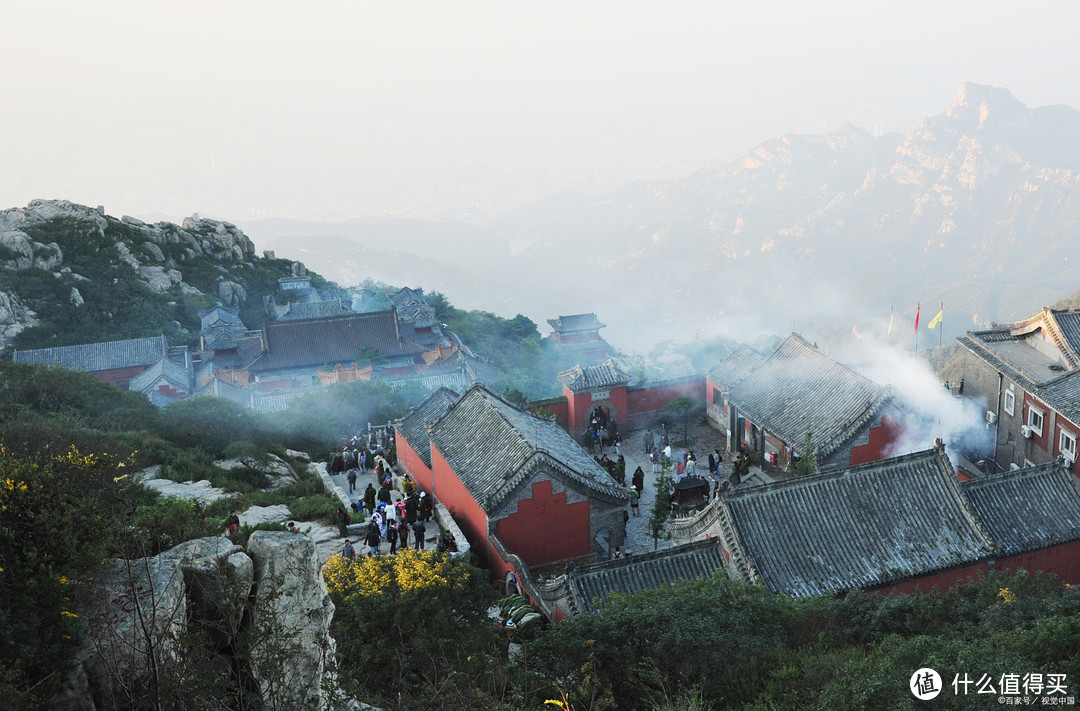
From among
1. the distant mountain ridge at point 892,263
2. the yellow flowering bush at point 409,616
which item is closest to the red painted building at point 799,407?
the yellow flowering bush at point 409,616

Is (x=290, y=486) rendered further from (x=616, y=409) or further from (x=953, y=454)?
(x=953, y=454)

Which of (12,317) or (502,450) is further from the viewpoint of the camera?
(12,317)

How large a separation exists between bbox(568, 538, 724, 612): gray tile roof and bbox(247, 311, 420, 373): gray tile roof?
33.0 m

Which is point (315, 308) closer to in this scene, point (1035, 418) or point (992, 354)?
point (992, 354)

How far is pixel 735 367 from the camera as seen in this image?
30859 millimetres

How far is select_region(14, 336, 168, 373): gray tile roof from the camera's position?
46.5 m

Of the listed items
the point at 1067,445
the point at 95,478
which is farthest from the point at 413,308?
the point at 95,478

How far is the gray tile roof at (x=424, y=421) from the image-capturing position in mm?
24766

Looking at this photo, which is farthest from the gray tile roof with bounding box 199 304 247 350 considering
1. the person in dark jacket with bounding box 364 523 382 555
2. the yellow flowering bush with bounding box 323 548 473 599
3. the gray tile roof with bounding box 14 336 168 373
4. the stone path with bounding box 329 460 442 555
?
the yellow flowering bush with bounding box 323 548 473 599

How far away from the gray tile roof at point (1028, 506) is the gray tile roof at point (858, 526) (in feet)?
2.16

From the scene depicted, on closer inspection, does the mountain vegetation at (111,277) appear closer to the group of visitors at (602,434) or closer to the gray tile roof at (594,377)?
the gray tile roof at (594,377)

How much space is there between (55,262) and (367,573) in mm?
47860

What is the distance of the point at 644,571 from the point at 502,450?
17.8ft

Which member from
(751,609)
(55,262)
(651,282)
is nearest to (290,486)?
(751,609)
